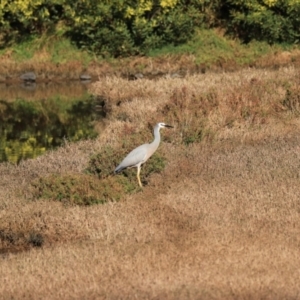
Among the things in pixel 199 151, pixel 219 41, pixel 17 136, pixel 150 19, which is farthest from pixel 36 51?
pixel 199 151

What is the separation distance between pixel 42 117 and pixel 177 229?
56.7 feet

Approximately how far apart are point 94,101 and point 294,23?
13.7 meters

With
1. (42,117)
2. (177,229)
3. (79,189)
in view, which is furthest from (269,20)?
(177,229)

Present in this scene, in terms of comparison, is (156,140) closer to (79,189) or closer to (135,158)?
(135,158)

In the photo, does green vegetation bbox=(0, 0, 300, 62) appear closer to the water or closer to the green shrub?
the green shrub

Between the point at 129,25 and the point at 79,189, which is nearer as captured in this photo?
the point at 79,189

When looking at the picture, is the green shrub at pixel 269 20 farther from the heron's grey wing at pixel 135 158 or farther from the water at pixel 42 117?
the heron's grey wing at pixel 135 158

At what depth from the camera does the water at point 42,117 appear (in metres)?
22.5

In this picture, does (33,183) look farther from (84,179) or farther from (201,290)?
(201,290)

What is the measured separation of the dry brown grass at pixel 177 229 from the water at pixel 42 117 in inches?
174

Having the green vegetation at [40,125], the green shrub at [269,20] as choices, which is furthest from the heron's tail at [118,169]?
the green shrub at [269,20]

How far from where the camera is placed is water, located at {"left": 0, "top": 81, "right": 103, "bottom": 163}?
22469 mm

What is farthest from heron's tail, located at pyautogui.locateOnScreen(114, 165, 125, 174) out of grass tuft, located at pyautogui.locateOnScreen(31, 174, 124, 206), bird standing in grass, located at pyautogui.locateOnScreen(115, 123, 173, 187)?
grass tuft, located at pyautogui.locateOnScreen(31, 174, 124, 206)

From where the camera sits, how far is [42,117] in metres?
27.8
